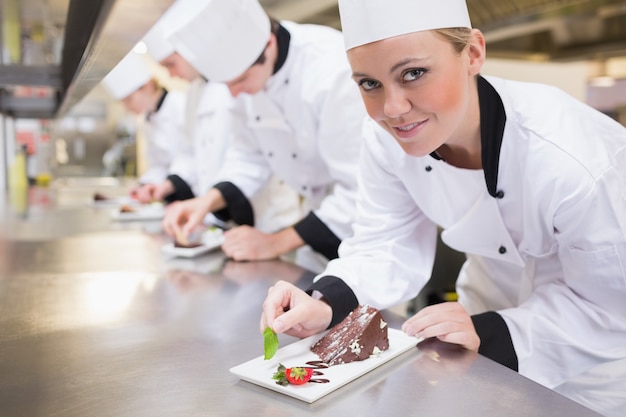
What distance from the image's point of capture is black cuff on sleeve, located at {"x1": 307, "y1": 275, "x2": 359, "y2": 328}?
103cm

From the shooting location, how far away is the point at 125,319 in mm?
1114

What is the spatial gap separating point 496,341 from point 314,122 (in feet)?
3.15

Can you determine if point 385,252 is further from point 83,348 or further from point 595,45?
point 595,45

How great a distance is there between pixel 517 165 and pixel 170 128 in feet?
8.62

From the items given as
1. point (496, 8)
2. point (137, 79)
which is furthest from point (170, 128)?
point (496, 8)

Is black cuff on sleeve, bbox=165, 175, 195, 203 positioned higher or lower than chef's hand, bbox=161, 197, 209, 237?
higher

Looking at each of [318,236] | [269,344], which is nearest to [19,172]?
[318,236]

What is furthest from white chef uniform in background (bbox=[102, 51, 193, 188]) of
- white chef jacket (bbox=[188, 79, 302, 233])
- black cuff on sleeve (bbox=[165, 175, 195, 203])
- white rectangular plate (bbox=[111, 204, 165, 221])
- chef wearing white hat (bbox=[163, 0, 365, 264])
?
chef wearing white hat (bbox=[163, 0, 365, 264])

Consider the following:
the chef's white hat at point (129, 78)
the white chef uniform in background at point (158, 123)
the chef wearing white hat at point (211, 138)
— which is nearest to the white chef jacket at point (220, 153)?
the chef wearing white hat at point (211, 138)

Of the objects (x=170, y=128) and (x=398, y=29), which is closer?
(x=398, y=29)

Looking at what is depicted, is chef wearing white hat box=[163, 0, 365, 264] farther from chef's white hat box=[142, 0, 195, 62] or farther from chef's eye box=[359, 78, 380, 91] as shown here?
chef's eye box=[359, 78, 380, 91]

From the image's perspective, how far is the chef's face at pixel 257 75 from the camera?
1.70 meters

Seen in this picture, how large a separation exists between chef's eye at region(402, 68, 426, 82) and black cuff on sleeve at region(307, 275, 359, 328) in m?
0.40

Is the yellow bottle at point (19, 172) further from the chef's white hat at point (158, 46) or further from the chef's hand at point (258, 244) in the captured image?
the chef's hand at point (258, 244)
